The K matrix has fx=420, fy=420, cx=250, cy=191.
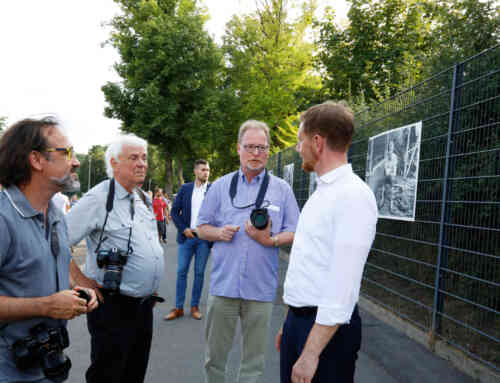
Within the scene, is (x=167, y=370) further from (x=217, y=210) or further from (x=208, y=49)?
(x=208, y=49)

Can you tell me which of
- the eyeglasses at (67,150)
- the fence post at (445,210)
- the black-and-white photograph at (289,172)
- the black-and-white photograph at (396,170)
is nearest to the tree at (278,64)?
the black-and-white photograph at (289,172)

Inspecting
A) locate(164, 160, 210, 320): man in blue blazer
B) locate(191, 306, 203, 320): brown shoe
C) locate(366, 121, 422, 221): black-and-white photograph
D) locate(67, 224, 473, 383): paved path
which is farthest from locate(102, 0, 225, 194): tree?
locate(67, 224, 473, 383): paved path

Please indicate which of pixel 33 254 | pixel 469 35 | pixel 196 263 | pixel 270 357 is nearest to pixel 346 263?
pixel 33 254

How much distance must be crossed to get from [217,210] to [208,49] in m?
27.9

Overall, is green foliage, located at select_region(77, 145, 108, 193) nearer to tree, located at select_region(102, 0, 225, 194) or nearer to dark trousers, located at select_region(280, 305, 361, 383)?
tree, located at select_region(102, 0, 225, 194)

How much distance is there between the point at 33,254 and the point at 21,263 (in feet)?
0.19

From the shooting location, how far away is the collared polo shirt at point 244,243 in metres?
3.13

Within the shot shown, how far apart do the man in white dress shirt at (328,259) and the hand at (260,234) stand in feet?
3.32

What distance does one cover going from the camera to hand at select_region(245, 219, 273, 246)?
303cm

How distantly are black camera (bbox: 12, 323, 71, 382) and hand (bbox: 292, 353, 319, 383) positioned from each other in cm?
103

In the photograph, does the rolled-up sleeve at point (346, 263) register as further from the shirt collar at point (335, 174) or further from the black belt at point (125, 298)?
the black belt at point (125, 298)

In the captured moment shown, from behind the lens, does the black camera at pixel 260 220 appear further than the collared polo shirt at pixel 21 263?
Yes

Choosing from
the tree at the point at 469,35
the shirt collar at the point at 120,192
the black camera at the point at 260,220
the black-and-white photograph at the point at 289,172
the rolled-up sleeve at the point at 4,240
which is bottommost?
the rolled-up sleeve at the point at 4,240

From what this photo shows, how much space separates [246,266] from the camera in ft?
10.3
